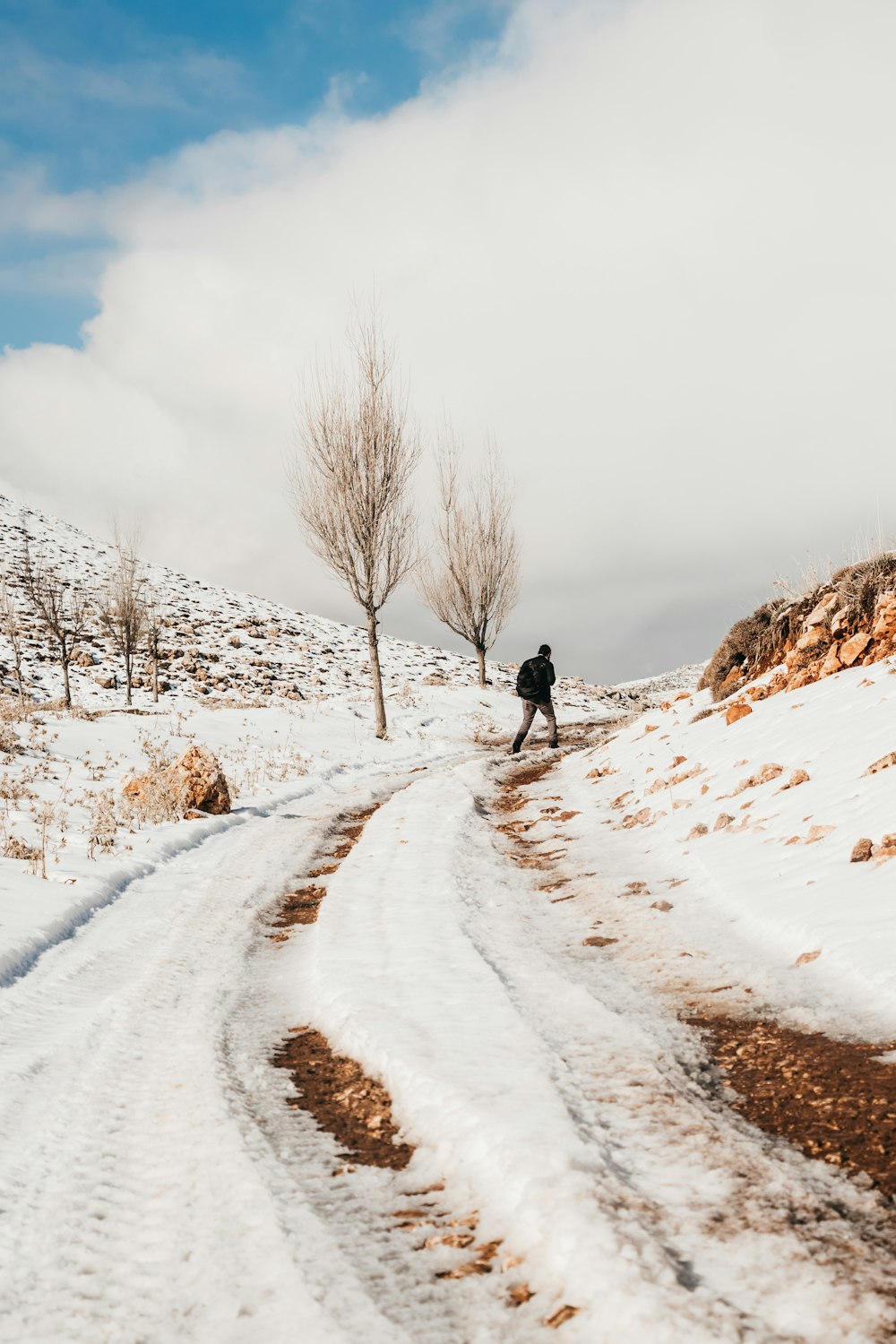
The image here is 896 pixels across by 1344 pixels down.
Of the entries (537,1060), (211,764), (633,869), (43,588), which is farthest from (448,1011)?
(43,588)

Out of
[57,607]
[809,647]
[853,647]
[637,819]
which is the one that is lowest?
[637,819]

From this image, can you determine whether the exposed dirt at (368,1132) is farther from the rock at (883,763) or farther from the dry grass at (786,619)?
the dry grass at (786,619)

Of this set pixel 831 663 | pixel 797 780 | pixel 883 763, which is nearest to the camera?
pixel 883 763

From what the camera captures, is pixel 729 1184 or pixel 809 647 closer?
pixel 729 1184

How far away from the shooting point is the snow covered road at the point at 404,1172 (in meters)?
1.67

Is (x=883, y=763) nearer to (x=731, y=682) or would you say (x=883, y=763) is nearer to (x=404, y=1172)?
(x=404, y=1172)

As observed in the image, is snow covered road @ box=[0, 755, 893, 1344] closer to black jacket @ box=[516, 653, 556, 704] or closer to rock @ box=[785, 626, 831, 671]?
rock @ box=[785, 626, 831, 671]

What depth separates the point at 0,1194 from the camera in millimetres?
2230

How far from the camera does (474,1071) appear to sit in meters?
2.74

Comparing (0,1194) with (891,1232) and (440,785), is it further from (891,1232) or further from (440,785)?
(440,785)

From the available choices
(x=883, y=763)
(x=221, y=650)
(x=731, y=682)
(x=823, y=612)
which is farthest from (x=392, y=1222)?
(x=221, y=650)

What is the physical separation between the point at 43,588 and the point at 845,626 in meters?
26.8

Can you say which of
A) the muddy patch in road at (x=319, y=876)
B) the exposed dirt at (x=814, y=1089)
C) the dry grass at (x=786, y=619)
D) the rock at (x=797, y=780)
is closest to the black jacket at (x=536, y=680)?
the dry grass at (x=786, y=619)

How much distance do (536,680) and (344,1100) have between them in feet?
41.1
